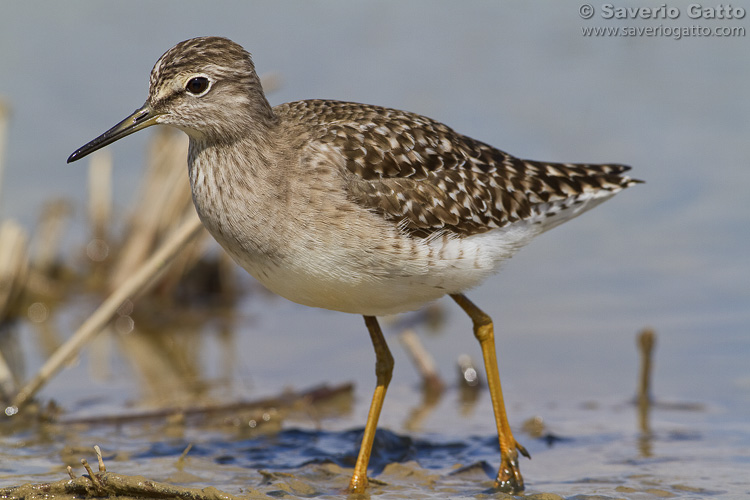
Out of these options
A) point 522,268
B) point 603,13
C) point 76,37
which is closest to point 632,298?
point 522,268

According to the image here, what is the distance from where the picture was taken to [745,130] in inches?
570

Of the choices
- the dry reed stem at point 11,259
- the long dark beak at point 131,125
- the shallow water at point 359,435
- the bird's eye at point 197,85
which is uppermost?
the bird's eye at point 197,85

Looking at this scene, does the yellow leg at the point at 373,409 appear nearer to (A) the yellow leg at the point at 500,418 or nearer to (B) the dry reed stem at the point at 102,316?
(A) the yellow leg at the point at 500,418

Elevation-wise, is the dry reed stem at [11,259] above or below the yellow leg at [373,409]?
above

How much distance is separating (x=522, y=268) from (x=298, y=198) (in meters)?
6.93

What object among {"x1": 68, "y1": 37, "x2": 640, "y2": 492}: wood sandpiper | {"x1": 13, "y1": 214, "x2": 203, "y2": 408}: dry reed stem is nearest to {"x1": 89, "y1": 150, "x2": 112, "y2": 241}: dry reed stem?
{"x1": 13, "y1": 214, "x2": 203, "y2": 408}: dry reed stem

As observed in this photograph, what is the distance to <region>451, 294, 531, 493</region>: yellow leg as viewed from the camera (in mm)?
7484

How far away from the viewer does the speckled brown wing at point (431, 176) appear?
24.1 ft

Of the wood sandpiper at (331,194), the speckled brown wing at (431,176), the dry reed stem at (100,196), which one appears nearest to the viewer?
the wood sandpiper at (331,194)

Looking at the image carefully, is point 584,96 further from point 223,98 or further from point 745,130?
point 223,98

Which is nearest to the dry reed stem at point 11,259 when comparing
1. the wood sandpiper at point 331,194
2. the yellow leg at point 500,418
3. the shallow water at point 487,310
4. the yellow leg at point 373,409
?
the shallow water at point 487,310

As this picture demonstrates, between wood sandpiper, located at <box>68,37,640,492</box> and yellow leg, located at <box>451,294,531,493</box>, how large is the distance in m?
0.01

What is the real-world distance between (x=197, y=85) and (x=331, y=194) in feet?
4.11

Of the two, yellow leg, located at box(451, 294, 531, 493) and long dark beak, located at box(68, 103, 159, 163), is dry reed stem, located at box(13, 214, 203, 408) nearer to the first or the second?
long dark beak, located at box(68, 103, 159, 163)
